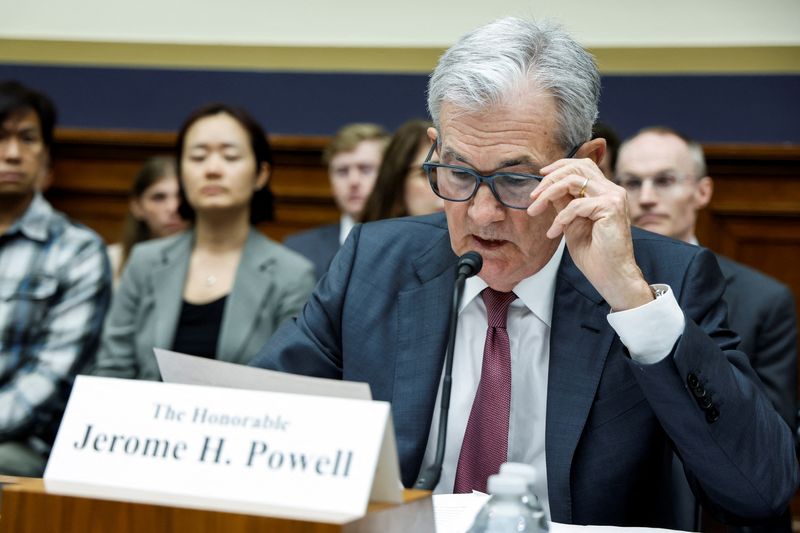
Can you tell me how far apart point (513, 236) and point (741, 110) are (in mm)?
3319

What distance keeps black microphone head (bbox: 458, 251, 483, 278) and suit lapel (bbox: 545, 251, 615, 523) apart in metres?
0.27

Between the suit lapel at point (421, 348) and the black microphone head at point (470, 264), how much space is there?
229 millimetres

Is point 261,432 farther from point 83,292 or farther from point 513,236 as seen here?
point 83,292

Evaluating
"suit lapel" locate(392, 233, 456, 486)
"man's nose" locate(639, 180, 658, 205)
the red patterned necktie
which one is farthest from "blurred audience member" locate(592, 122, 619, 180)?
the red patterned necktie

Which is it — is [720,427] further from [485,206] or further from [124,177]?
[124,177]

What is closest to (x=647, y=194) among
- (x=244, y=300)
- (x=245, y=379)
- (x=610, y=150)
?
(x=610, y=150)

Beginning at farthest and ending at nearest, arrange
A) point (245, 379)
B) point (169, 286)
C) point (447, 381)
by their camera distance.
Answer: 1. point (169, 286)
2. point (447, 381)
3. point (245, 379)

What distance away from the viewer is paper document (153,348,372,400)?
3.92 feet

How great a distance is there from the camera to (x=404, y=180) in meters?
3.66

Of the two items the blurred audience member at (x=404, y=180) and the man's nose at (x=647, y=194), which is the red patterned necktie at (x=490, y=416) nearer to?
the blurred audience member at (x=404, y=180)

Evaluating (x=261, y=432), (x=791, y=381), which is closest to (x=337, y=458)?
(x=261, y=432)

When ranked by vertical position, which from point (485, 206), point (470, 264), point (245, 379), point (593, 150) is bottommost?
point (245, 379)

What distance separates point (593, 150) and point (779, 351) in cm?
183

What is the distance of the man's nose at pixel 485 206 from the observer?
1.70 metres
